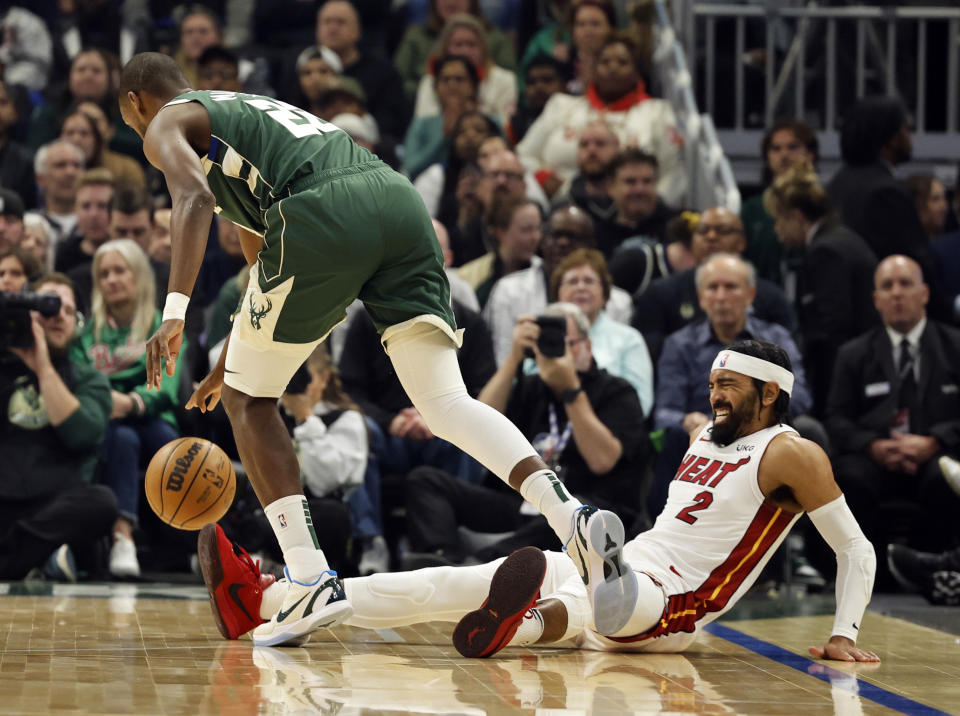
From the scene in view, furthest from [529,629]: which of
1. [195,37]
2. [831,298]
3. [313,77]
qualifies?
[195,37]

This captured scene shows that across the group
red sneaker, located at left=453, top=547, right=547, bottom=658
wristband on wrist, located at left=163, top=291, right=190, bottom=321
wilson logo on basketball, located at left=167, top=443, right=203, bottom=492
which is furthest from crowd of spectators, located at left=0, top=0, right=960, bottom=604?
wristband on wrist, located at left=163, top=291, right=190, bottom=321

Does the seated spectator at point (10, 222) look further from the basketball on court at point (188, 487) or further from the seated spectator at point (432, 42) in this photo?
the basketball on court at point (188, 487)

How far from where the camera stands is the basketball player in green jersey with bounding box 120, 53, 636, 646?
4.52 meters

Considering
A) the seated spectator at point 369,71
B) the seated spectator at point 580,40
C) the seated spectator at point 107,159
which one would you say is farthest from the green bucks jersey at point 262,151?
the seated spectator at point 369,71

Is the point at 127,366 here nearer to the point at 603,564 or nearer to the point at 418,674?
the point at 418,674

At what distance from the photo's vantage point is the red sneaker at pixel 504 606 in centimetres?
448

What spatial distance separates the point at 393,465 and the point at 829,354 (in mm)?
2626

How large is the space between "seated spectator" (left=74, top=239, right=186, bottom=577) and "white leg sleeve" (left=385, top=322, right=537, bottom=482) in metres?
3.40

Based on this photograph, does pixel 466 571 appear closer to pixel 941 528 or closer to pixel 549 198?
pixel 941 528

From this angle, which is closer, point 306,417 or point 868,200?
point 306,417

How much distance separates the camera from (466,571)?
4.88 m

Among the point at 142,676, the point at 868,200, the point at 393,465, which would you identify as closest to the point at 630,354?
the point at 393,465

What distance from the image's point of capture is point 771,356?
5027mm

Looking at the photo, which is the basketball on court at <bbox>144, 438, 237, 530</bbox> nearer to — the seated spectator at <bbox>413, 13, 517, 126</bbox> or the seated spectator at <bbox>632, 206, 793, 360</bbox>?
the seated spectator at <bbox>632, 206, 793, 360</bbox>
